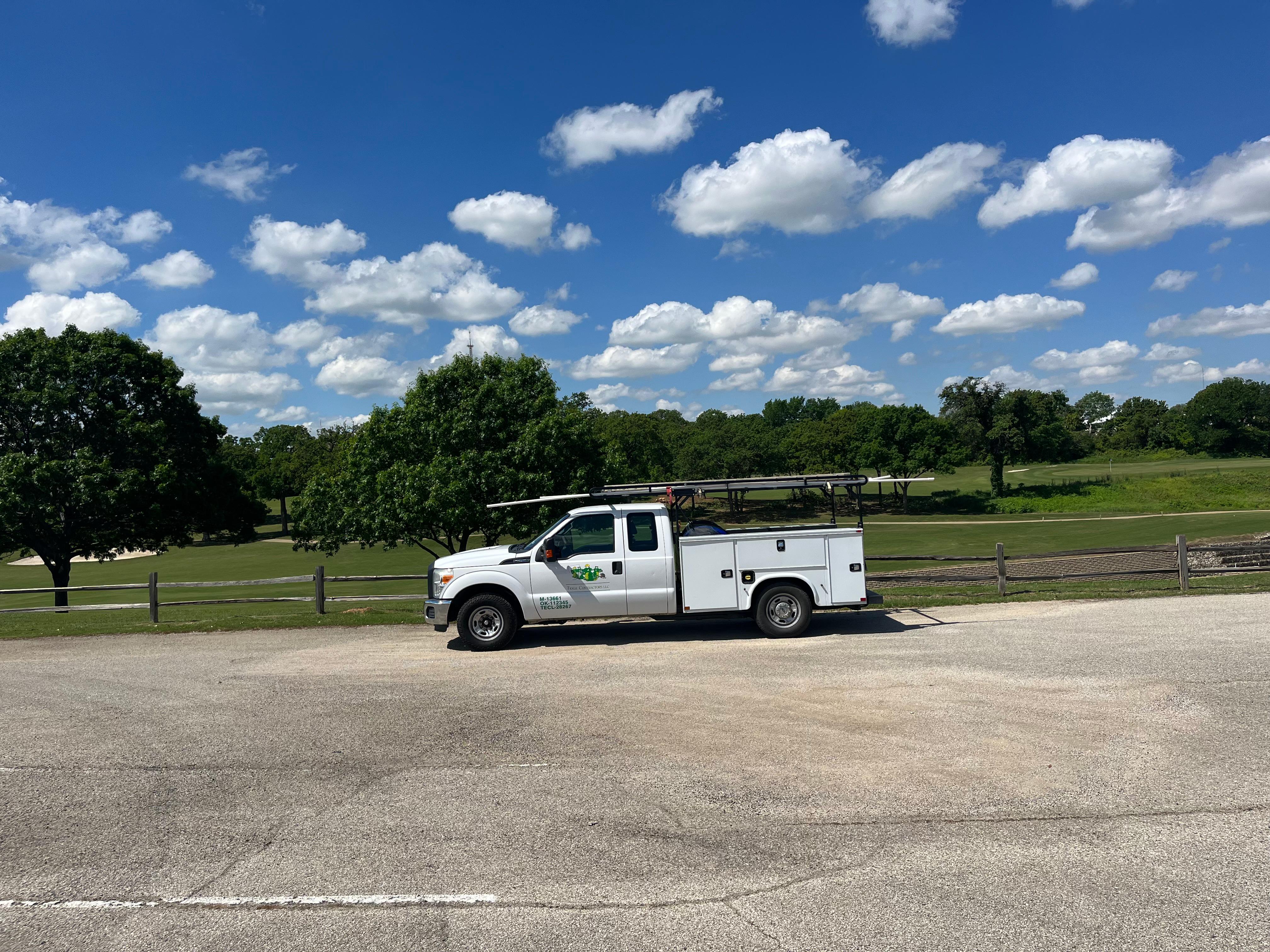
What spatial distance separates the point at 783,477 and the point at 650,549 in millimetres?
2631

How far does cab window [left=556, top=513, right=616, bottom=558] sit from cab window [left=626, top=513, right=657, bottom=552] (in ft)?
0.83

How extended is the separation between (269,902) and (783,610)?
356 inches

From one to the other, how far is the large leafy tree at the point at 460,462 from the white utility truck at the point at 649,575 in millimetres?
10192

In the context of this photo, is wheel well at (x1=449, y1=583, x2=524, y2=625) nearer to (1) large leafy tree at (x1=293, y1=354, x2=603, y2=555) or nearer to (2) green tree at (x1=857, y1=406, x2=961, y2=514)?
(1) large leafy tree at (x1=293, y1=354, x2=603, y2=555)

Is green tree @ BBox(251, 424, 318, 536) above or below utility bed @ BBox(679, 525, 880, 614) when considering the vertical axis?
above

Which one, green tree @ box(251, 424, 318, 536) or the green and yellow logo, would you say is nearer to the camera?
the green and yellow logo

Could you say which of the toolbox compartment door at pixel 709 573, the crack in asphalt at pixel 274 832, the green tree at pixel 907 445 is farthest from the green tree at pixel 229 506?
the green tree at pixel 907 445

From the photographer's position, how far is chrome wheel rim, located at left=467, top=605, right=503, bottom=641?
39.8 ft

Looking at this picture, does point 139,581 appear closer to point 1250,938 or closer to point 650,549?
point 650,549

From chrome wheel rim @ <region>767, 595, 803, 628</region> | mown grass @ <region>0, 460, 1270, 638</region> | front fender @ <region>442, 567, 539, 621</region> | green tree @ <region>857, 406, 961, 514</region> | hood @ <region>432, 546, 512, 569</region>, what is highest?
green tree @ <region>857, 406, 961, 514</region>

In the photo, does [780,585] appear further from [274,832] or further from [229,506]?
[229,506]

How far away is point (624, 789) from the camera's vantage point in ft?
20.0

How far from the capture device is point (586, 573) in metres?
12.3

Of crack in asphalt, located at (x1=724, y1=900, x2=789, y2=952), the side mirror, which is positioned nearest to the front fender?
the side mirror
